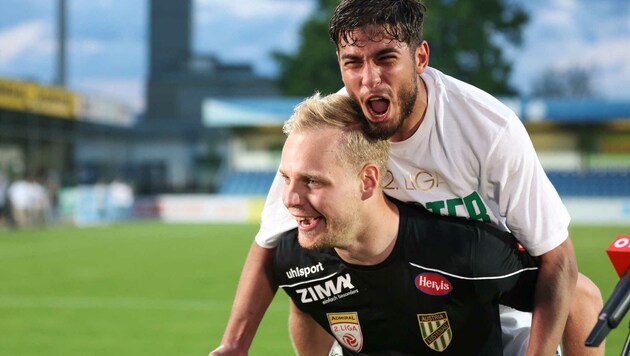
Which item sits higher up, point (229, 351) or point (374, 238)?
point (374, 238)

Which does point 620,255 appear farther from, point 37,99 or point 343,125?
point 37,99

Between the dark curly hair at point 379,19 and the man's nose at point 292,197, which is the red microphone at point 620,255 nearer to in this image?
the man's nose at point 292,197

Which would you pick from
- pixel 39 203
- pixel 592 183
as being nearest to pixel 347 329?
pixel 39 203

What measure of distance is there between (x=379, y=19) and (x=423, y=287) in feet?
3.23

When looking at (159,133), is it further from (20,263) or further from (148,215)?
(20,263)

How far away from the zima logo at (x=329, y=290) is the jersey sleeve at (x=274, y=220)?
11.3 inches

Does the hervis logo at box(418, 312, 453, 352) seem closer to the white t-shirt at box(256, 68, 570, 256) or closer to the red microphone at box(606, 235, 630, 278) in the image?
the white t-shirt at box(256, 68, 570, 256)

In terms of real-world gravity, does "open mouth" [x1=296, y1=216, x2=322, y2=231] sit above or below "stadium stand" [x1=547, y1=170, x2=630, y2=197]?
above

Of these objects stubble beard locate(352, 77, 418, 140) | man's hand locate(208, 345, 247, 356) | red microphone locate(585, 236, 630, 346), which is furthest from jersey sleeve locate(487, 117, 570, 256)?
red microphone locate(585, 236, 630, 346)

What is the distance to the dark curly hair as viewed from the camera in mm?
3508

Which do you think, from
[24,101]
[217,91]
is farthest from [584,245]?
[217,91]

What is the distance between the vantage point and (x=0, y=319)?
10.6 meters

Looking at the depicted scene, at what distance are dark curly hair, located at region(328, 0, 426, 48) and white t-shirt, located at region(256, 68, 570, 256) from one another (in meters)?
0.40

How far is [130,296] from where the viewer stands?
12.7 m
